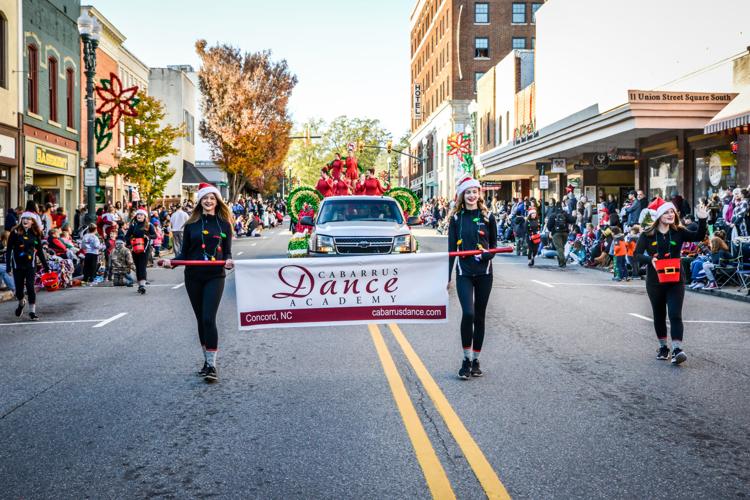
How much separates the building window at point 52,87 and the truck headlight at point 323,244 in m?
20.7

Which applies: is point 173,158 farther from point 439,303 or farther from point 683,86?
point 439,303

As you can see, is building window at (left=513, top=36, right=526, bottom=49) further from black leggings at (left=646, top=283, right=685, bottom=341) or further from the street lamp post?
black leggings at (left=646, top=283, right=685, bottom=341)

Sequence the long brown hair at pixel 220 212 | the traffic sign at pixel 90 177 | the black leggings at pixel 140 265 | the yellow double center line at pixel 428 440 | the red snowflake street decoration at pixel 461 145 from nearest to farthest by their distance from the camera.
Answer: the yellow double center line at pixel 428 440 < the long brown hair at pixel 220 212 < the black leggings at pixel 140 265 < the traffic sign at pixel 90 177 < the red snowflake street decoration at pixel 461 145

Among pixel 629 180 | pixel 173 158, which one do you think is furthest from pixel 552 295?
pixel 173 158

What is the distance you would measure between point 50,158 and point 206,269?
969 inches

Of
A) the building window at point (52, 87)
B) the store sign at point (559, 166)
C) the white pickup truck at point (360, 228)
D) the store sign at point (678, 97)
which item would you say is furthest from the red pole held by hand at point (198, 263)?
the store sign at point (559, 166)

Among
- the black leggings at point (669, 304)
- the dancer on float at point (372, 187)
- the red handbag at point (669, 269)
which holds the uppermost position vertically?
the dancer on float at point (372, 187)

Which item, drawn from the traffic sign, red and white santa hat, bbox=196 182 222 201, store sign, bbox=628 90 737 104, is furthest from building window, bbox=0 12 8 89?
red and white santa hat, bbox=196 182 222 201

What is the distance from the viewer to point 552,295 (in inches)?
638

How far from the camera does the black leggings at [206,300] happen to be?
799 cm

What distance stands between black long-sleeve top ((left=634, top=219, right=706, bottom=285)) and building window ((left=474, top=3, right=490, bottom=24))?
6390 centimetres

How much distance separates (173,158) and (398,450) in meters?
50.5

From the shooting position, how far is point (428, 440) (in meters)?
5.88

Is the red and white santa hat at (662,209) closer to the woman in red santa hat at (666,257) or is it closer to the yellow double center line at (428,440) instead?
the woman in red santa hat at (666,257)
